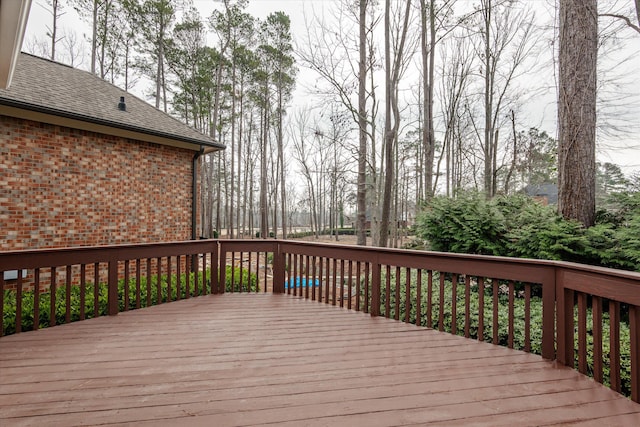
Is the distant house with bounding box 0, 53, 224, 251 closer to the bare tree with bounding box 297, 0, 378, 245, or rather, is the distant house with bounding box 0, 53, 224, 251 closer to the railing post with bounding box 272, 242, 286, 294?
the railing post with bounding box 272, 242, 286, 294

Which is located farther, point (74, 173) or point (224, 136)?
point (224, 136)

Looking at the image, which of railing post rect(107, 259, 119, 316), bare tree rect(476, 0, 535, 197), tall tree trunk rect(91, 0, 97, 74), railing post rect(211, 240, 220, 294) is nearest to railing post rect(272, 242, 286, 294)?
railing post rect(211, 240, 220, 294)

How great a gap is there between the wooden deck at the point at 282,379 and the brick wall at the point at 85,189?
256 cm

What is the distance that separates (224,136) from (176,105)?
313cm

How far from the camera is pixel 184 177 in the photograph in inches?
268

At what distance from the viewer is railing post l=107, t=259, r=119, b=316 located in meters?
3.52

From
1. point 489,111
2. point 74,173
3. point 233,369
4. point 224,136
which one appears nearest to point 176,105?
point 224,136

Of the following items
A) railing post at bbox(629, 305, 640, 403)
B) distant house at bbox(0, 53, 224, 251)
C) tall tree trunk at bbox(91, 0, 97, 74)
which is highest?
tall tree trunk at bbox(91, 0, 97, 74)

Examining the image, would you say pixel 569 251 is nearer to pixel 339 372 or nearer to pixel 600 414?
pixel 600 414

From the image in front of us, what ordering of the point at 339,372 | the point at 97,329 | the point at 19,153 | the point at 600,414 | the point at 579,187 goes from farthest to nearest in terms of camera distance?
the point at 19,153
the point at 579,187
the point at 97,329
the point at 339,372
the point at 600,414

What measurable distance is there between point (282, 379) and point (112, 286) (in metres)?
2.68

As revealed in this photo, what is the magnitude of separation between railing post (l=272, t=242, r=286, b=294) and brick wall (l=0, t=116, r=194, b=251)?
3.19m

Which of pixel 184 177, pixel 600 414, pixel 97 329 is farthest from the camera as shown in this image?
pixel 184 177

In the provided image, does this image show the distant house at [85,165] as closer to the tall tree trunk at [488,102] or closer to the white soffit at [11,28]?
the white soffit at [11,28]
